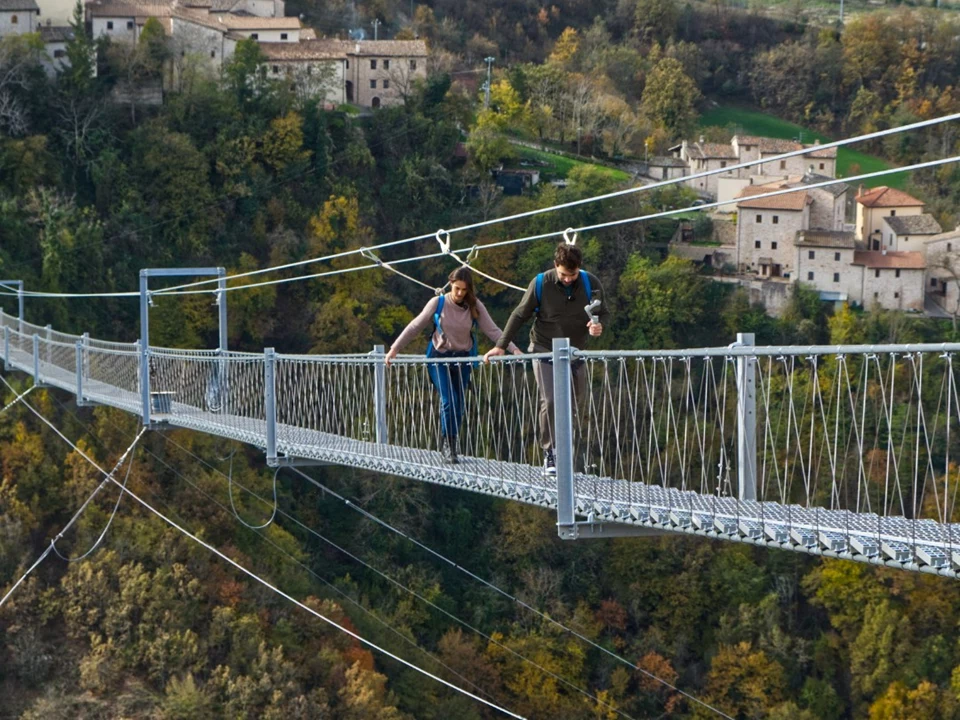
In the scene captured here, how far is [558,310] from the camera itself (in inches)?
425

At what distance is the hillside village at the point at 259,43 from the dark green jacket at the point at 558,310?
3120 cm

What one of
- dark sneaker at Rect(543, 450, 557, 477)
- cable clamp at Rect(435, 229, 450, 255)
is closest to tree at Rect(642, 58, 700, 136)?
cable clamp at Rect(435, 229, 450, 255)

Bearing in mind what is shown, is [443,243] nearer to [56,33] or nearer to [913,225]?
[56,33]

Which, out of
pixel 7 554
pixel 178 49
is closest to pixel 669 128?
pixel 178 49

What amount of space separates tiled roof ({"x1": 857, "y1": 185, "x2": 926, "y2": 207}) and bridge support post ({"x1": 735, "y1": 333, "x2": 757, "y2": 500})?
36.7 metres

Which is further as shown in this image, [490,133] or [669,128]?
[669,128]

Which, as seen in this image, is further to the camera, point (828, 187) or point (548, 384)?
point (828, 187)

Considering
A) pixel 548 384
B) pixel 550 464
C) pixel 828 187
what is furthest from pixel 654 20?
pixel 548 384

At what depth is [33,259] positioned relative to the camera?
116ft

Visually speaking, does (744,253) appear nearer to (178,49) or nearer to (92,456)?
(178,49)

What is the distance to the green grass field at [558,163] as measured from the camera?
45969mm

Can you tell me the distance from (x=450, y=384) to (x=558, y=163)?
35054 mm

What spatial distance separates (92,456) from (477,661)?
6689 millimetres

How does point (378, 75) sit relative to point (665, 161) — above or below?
Result: above
